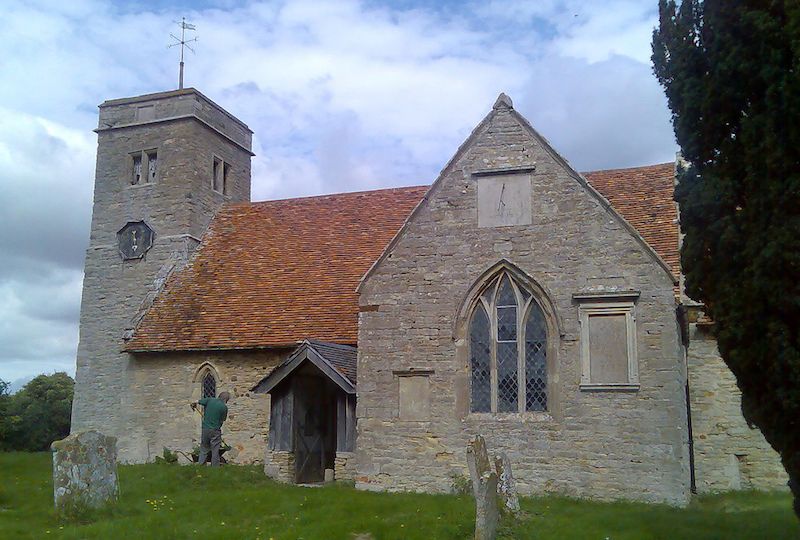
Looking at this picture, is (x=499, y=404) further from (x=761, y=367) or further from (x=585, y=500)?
(x=761, y=367)

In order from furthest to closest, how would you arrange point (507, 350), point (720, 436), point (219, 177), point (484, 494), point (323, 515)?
point (219, 177) < point (720, 436) < point (507, 350) < point (323, 515) < point (484, 494)

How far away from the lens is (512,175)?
53.9ft

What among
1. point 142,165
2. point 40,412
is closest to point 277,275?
point 142,165

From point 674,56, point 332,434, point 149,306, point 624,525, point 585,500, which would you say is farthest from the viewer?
point 149,306

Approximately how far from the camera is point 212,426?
58.0 ft

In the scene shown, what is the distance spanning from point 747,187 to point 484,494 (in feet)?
17.4

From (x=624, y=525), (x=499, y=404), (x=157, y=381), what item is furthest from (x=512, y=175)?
(x=157, y=381)

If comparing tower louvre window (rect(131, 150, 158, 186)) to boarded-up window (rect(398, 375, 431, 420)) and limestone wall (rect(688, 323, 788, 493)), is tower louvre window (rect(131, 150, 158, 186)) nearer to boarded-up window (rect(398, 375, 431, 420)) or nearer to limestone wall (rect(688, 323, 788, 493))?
boarded-up window (rect(398, 375, 431, 420))

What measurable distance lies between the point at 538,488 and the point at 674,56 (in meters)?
8.33

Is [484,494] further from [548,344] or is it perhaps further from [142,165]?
[142,165]

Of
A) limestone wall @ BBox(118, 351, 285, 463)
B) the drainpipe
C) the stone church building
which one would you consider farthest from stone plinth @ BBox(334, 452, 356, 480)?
the drainpipe

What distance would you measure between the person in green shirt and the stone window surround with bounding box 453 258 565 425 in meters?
5.42

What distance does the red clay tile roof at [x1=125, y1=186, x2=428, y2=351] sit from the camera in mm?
20672

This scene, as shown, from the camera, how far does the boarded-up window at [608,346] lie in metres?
15.2
